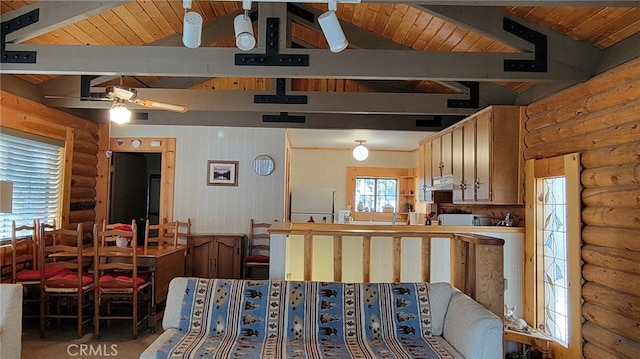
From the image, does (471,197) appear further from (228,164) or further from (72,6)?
(72,6)

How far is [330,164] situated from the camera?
8555mm

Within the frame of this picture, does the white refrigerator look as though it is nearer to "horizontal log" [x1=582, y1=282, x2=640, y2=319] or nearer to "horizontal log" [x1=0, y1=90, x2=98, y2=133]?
"horizontal log" [x1=0, y1=90, x2=98, y2=133]

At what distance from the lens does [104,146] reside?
648 cm

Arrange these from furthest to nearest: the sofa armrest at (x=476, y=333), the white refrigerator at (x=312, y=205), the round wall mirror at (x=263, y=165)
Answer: the white refrigerator at (x=312, y=205) < the round wall mirror at (x=263, y=165) < the sofa armrest at (x=476, y=333)

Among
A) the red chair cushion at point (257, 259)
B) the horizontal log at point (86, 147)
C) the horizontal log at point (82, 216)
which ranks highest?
the horizontal log at point (86, 147)

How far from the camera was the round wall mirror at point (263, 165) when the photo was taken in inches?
257

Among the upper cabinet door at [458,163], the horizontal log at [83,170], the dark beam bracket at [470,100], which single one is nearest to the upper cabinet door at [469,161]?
the upper cabinet door at [458,163]

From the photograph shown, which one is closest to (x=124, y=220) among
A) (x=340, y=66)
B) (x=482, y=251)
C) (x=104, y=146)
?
(x=104, y=146)

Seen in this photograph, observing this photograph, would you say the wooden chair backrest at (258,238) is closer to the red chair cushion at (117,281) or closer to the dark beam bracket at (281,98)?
the dark beam bracket at (281,98)

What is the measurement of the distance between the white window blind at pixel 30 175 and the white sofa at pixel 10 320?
174 centimetres

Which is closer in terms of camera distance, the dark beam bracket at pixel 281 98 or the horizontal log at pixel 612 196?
the horizontal log at pixel 612 196

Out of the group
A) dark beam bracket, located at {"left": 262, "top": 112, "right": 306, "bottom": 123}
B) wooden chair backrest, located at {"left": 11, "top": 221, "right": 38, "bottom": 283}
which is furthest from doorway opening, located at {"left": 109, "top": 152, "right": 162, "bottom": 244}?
dark beam bracket, located at {"left": 262, "top": 112, "right": 306, "bottom": 123}

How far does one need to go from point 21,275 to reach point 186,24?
11.2 feet

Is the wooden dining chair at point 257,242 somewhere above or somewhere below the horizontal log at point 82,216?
below
